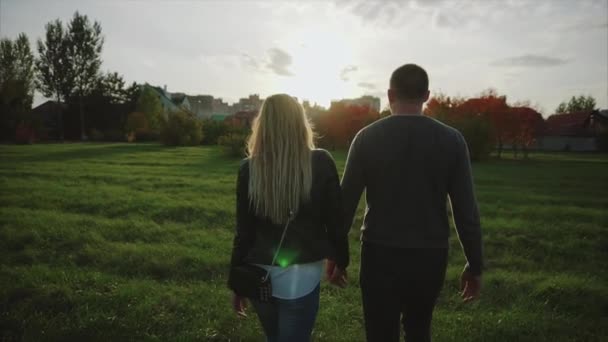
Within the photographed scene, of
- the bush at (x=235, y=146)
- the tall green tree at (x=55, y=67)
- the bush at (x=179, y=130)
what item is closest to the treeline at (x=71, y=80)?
the tall green tree at (x=55, y=67)

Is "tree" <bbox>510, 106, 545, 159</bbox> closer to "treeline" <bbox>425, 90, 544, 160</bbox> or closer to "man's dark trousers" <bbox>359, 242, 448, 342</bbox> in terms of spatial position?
"treeline" <bbox>425, 90, 544, 160</bbox>

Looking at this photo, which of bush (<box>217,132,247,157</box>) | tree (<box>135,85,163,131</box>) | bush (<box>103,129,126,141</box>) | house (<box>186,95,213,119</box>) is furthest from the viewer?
house (<box>186,95,213,119</box>)

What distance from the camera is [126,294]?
555 cm

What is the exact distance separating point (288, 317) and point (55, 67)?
248 feet

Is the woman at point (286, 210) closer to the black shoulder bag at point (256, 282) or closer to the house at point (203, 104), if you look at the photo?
the black shoulder bag at point (256, 282)

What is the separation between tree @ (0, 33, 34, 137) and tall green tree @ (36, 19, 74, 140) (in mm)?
1549

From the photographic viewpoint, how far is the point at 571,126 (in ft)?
235

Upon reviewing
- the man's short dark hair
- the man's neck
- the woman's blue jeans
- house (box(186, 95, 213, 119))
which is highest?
house (box(186, 95, 213, 119))

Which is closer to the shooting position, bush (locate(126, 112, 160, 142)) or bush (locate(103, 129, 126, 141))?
bush (locate(126, 112, 160, 142))

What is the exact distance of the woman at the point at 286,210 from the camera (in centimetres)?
250

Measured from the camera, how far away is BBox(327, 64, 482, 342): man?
2699 mm

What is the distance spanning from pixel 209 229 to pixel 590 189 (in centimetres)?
1911

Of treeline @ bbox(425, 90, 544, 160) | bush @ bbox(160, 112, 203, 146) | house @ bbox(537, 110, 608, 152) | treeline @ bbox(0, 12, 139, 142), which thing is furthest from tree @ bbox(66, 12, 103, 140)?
house @ bbox(537, 110, 608, 152)

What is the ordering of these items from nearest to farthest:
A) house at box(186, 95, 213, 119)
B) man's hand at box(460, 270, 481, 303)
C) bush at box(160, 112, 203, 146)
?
1. man's hand at box(460, 270, 481, 303)
2. bush at box(160, 112, 203, 146)
3. house at box(186, 95, 213, 119)
